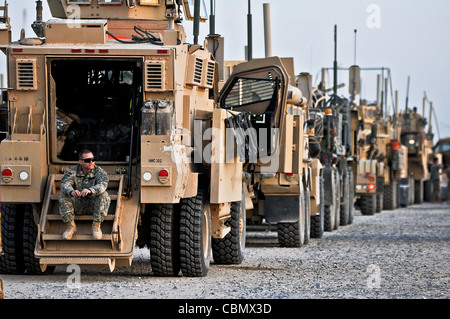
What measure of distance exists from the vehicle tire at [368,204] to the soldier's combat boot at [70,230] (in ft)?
85.6

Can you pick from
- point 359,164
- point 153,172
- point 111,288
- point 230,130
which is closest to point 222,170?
point 230,130

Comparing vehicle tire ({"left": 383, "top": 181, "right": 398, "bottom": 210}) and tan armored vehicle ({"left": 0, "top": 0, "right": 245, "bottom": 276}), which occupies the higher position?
tan armored vehicle ({"left": 0, "top": 0, "right": 245, "bottom": 276})

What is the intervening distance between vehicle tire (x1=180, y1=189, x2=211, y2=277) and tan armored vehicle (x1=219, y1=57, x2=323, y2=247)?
1529 millimetres

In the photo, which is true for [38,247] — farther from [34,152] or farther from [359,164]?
[359,164]

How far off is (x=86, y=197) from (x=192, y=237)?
1530 millimetres

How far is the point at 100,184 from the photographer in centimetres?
1377

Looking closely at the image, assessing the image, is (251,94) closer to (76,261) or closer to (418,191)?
(76,261)

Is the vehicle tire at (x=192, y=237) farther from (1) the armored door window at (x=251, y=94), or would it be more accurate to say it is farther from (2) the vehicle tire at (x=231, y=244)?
(1) the armored door window at (x=251, y=94)

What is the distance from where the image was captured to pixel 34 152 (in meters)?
14.2

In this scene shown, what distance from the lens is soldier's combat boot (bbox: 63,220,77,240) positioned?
Result: 13601 mm

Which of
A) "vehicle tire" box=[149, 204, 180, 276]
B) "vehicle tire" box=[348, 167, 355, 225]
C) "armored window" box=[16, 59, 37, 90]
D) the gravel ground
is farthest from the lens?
"vehicle tire" box=[348, 167, 355, 225]

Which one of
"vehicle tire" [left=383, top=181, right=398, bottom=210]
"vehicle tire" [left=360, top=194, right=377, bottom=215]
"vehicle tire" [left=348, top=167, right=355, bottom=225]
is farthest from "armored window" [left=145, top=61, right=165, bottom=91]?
"vehicle tire" [left=383, top=181, right=398, bottom=210]

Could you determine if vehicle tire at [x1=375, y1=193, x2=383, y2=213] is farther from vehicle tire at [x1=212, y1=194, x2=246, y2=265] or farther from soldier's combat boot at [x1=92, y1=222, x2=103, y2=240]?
soldier's combat boot at [x1=92, y1=222, x2=103, y2=240]

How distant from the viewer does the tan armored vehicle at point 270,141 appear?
60.2 ft
